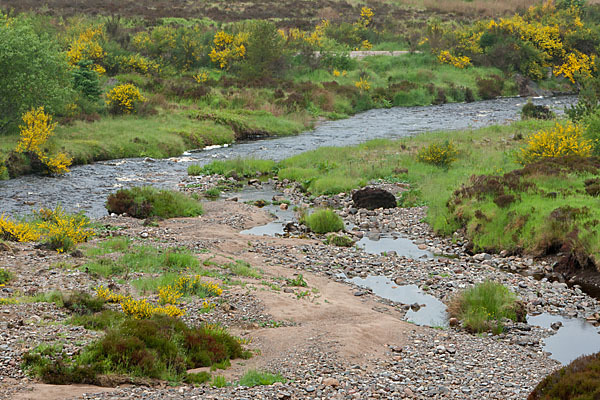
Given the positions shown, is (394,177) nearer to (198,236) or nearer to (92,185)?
(198,236)

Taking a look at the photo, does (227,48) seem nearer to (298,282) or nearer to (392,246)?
(392,246)

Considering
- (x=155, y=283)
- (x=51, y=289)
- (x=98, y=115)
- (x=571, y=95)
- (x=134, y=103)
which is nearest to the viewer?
(x=51, y=289)

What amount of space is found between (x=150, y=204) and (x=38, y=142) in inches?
349

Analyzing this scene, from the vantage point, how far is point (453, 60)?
199 feet

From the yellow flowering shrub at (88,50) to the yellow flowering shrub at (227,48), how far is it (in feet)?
31.7

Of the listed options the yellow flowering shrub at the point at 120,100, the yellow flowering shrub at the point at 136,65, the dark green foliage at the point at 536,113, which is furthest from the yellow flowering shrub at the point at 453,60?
the yellow flowering shrub at the point at 120,100

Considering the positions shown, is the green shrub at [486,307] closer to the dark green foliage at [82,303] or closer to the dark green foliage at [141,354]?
the dark green foliage at [141,354]

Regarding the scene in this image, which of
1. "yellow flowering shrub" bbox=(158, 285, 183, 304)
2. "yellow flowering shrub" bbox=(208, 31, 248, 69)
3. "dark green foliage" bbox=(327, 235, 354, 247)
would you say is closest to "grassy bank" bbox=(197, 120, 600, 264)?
"dark green foliage" bbox=(327, 235, 354, 247)

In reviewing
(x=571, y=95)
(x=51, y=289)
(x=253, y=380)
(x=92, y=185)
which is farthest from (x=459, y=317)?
(x=571, y=95)

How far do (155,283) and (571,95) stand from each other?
169 ft

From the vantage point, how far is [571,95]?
56.3 metres

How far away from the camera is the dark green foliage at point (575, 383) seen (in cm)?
774

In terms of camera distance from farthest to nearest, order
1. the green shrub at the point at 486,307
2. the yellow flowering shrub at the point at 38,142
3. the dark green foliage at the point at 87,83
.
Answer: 1. the dark green foliage at the point at 87,83
2. the yellow flowering shrub at the point at 38,142
3. the green shrub at the point at 486,307

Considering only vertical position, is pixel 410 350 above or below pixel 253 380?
below
